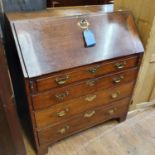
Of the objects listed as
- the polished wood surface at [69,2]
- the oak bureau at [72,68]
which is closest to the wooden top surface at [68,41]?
the oak bureau at [72,68]

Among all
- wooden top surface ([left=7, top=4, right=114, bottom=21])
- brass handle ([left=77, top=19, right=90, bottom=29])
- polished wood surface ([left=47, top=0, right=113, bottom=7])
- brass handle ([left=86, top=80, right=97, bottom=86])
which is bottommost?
brass handle ([left=86, top=80, right=97, bottom=86])

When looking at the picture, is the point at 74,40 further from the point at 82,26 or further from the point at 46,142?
the point at 46,142

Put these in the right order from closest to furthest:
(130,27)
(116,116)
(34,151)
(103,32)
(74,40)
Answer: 1. (74,40)
2. (103,32)
3. (130,27)
4. (34,151)
5. (116,116)

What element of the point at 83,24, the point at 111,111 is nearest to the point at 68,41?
the point at 83,24

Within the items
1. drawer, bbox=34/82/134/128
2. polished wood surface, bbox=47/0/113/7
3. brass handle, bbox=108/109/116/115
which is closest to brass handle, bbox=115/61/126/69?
drawer, bbox=34/82/134/128

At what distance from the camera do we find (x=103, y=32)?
1.26 m

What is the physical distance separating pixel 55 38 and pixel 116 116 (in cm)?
104

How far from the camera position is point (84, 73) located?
3.92ft

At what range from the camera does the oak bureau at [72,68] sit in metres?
1.04

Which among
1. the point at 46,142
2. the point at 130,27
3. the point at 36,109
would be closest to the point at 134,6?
the point at 130,27

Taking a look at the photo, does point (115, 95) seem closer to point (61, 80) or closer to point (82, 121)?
point (82, 121)

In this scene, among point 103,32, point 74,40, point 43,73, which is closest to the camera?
point 43,73

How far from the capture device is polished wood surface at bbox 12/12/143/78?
102 centimetres

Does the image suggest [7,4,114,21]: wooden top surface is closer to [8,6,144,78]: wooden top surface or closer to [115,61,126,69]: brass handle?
[8,6,144,78]: wooden top surface
